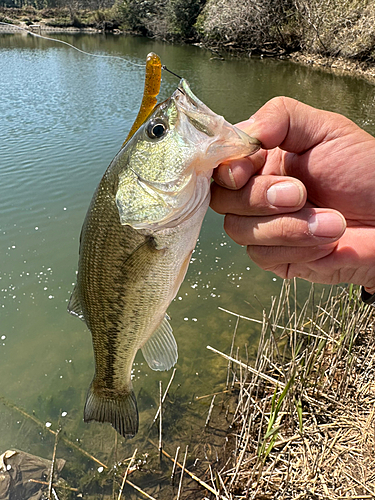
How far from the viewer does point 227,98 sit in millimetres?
17359

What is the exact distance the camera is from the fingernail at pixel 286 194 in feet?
5.73

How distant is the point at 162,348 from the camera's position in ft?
6.81

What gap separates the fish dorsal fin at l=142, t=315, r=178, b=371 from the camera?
205 centimetres

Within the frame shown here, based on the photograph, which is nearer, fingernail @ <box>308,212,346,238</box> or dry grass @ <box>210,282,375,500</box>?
fingernail @ <box>308,212,346,238</box>

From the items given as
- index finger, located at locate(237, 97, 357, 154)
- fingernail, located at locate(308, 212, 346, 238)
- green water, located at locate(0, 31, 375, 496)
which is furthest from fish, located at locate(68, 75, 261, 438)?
green water, located at locate(0, 31, 375, 496)

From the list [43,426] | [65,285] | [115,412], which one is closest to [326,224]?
[115,412]

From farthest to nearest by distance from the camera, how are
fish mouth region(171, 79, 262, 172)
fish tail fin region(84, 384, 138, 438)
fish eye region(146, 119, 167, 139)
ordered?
fish tail fin region(84, 384, 138, 438), fish eye region(146, 119, 167, 139), fish mouth region(171, 79, 262, 172)

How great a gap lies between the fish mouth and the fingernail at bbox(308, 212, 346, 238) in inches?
19.2

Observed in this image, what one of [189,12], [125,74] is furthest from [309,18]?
[189,12]

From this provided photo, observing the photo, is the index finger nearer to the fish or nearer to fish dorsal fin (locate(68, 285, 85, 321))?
the fish

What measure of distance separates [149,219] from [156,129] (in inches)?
16.2

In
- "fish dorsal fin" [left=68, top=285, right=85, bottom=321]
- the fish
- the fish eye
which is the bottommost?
"fish dorsal fin" [left=68, top=285, right=85, bottom=321]

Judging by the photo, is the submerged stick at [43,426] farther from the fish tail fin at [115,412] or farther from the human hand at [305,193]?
the human hand at [305,193]

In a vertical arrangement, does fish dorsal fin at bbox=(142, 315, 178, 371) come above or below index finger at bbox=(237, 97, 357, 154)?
below
